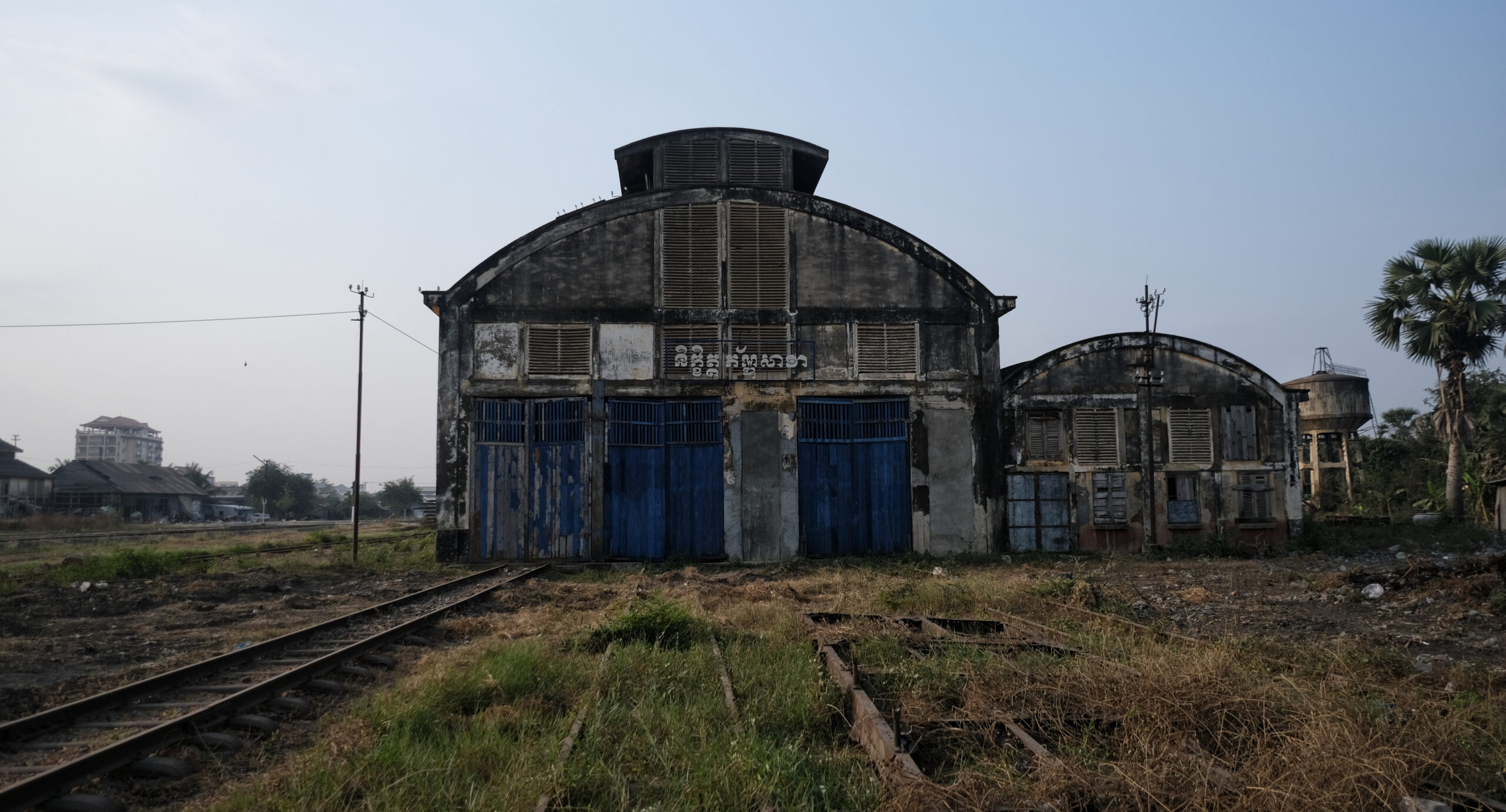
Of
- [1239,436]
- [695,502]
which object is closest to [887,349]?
[695,502]

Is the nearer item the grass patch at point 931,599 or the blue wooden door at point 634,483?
the grass patch at point 931,599

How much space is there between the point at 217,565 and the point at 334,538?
11.0 metres

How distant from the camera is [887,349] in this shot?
1859 cm

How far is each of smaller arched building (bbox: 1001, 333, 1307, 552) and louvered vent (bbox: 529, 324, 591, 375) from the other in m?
8.72

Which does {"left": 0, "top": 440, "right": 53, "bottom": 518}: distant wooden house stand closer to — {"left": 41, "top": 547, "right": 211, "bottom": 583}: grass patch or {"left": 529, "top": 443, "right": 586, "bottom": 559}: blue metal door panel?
{"left": 41, "top": 547, "right": 211, "bottom": 583}: grass patch

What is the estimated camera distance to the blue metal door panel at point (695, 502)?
1786 centimetres

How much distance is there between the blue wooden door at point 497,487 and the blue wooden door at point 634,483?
166cm

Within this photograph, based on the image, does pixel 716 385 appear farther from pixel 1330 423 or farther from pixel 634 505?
pixel 1330 423

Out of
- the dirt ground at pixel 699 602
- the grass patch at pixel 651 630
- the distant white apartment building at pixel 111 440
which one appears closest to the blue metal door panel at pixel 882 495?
the dirt ground at pixel 699 602

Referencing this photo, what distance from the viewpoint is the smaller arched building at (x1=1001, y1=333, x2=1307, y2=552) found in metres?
18.8

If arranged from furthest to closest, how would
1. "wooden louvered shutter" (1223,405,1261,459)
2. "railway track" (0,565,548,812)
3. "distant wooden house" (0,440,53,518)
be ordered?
"distant wooden house" (0,440,53,518) < "wooden louvered shutter" (1223,405,1261,459) < "railway track" (0,565,548,812)

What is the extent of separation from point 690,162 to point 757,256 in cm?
339

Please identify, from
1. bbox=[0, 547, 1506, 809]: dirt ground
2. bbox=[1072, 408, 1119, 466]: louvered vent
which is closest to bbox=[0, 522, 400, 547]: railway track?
bbox=[0, 547, 1506, 809]: dirt ground

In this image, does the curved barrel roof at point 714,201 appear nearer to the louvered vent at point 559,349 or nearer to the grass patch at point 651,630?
the louvered vent at point 559,349
